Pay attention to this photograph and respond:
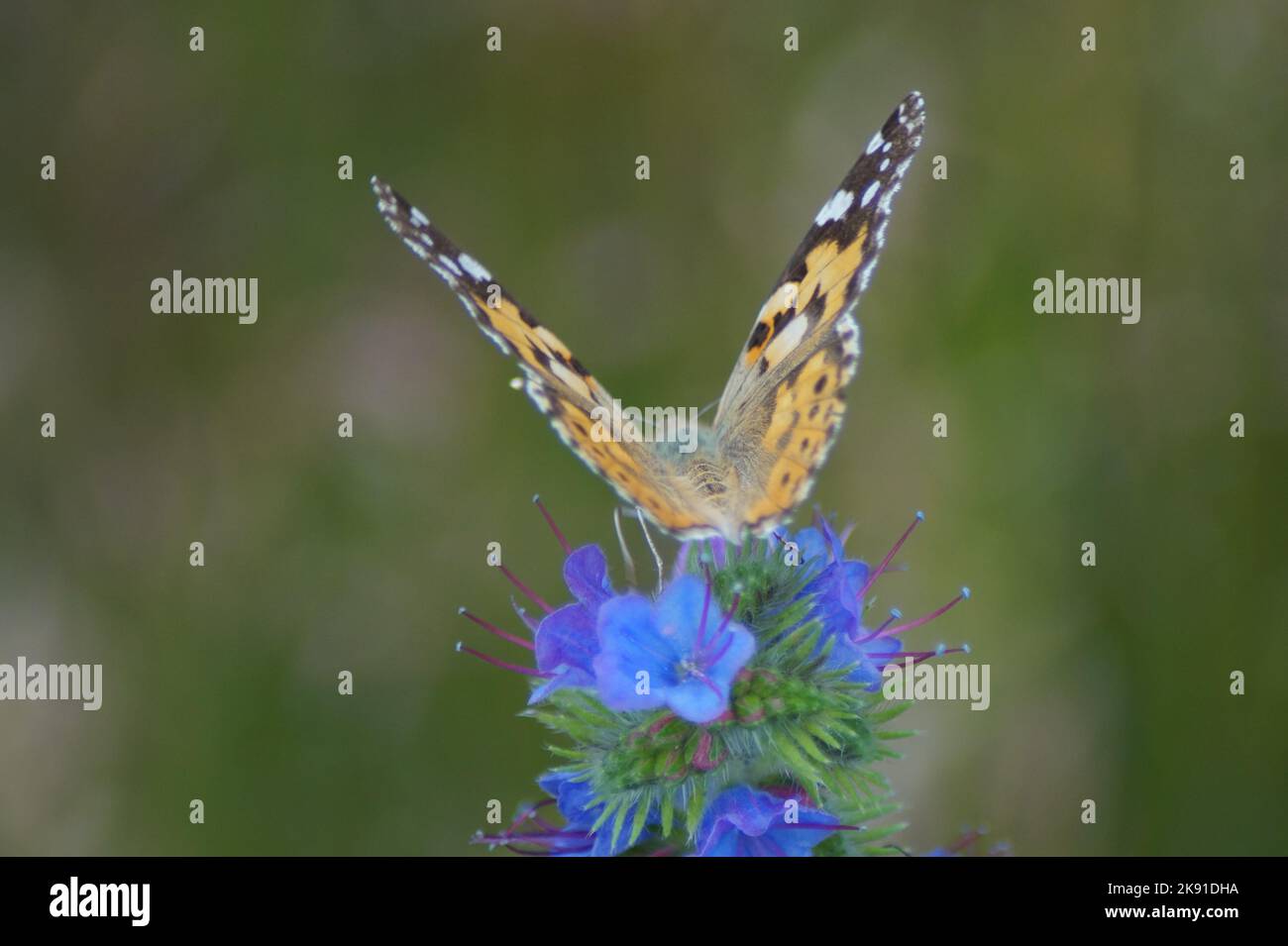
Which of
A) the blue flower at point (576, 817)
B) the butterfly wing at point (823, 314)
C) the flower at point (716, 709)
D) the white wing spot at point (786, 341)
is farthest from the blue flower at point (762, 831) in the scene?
the white wing spot at point (786, 341)

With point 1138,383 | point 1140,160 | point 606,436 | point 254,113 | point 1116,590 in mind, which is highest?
point 254,113

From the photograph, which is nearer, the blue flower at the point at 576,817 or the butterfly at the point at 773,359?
the blue flower at the point at 576,817

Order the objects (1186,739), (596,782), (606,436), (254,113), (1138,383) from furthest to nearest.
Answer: (254,113) < (1138,383) < (1186,739) < (606,436) < (596,782)

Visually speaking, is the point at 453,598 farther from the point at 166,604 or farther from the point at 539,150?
the point at 539,150

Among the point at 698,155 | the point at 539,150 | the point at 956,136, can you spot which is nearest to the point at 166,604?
the point at 539,150
